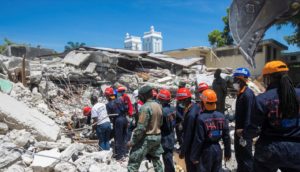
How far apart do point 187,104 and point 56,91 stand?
6521mm

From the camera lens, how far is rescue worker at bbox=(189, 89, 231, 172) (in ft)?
12.1

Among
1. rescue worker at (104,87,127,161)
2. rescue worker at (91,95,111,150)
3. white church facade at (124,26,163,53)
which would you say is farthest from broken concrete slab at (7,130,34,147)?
white church facade at (124,26,163,53)

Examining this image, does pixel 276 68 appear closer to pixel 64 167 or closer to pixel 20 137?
pixel 64 167

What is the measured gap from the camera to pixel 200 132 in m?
3.70

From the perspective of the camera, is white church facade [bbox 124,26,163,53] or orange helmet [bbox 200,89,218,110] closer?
orange helmet [bbox 200,89,218,110]

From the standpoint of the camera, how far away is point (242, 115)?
4379mm

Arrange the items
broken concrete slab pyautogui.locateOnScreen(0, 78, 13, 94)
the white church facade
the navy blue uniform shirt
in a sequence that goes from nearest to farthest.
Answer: the navy blue uniform shirt → broken concrete slab pyautogui.locateOnScreen(0, 78, 13, 94) → the white church facade

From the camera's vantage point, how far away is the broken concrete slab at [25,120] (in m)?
6.06

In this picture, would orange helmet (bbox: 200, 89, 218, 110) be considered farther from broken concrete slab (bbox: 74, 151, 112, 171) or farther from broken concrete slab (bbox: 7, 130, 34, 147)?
broken concrete slab (bbox: 7, 130, 34, 147)

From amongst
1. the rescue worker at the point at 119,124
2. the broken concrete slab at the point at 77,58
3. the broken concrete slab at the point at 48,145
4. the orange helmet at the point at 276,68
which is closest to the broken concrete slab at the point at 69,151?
the broken concrete slab at the point at 48,145

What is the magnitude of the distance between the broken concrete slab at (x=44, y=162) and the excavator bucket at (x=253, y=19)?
15.7 feet


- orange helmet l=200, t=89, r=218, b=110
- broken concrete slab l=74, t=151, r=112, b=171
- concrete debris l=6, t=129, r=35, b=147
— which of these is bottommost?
broken concrete slab l=74, t=151, r=112, b=171

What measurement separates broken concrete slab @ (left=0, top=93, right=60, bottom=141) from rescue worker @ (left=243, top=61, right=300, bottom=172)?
4.28 m

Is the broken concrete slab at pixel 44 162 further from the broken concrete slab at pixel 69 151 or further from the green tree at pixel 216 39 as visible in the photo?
the green tree at pixel 216 39
